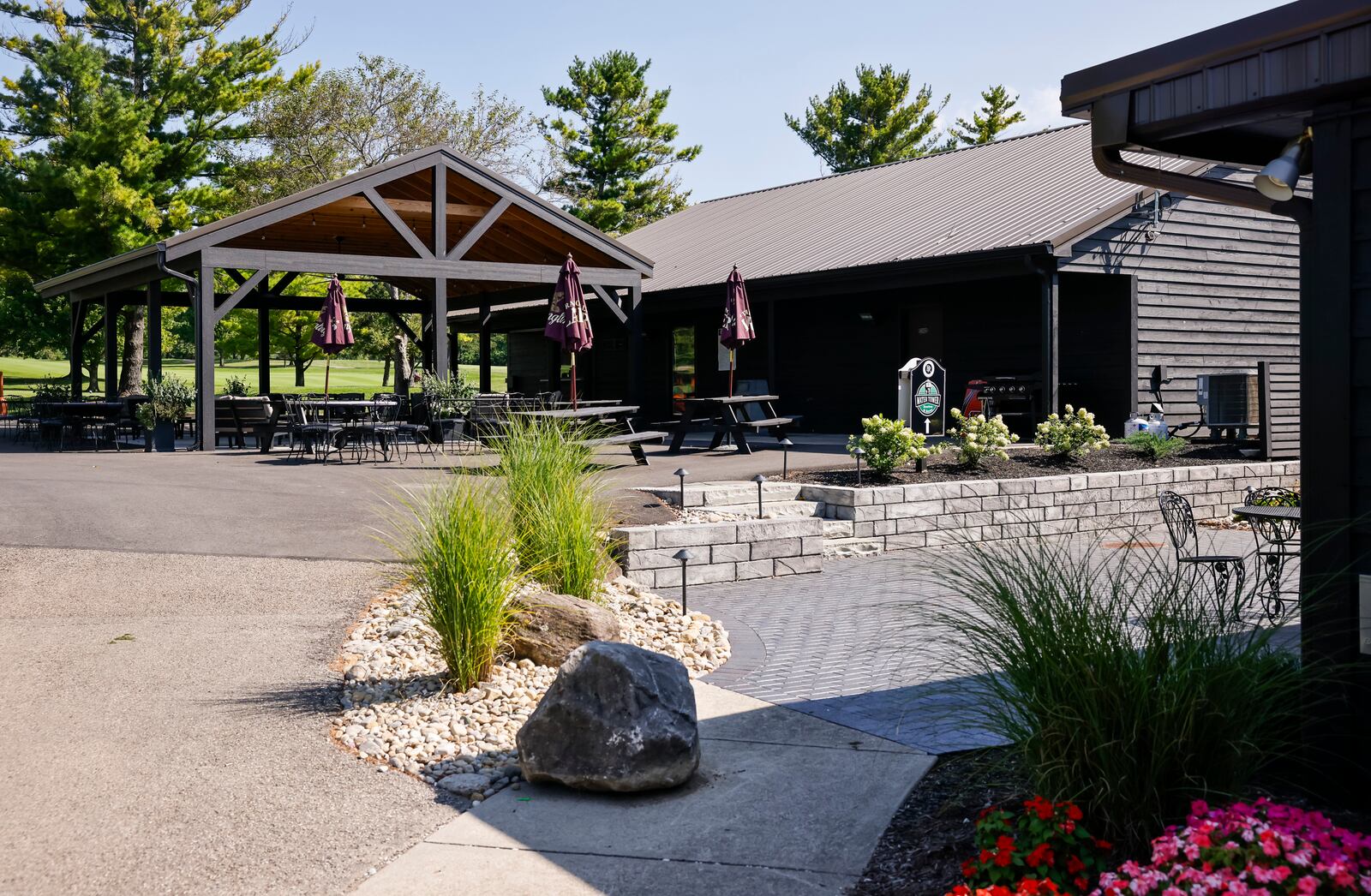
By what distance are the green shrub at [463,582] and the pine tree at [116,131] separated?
25.0 metres

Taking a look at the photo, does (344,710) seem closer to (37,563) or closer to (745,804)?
(745,804)

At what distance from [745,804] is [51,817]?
7.58 ft

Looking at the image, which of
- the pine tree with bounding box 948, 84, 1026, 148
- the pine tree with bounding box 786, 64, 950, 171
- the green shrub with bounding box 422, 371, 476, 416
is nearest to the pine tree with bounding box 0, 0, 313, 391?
the green shrub with bounding box 422, 371, 476, 416

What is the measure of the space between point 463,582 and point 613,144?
121 ft

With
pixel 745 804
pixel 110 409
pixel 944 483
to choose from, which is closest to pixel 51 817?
pixel 745 804

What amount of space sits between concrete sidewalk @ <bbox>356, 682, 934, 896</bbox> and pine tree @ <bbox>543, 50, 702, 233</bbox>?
35.7 meters

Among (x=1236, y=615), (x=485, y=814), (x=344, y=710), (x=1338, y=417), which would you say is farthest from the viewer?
(x=344, y=710)

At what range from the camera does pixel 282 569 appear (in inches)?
309

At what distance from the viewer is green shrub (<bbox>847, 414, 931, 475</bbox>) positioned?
1089 cm

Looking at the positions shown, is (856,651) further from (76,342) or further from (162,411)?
(76,342)

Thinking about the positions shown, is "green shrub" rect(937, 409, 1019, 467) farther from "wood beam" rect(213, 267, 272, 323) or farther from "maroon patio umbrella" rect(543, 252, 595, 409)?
"wood beam" rect(213, 267, 272, 323)

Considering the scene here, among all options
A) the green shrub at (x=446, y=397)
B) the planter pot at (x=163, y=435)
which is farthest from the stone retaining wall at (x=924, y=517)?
the planter pot at (x=163, y=435)

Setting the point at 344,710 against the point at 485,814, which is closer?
the point at 485,814

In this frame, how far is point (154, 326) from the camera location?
17938 millimetres
